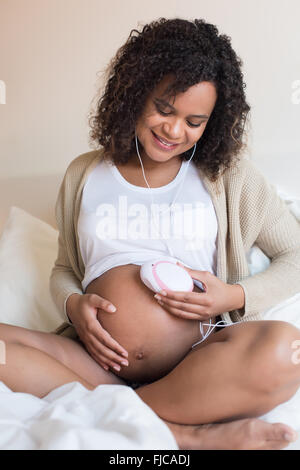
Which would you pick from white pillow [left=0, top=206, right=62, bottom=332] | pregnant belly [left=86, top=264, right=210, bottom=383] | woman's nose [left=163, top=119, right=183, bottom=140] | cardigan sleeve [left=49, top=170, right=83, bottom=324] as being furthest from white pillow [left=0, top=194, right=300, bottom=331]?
woman's nose [left=163, top=119, right=183, bottom=140]

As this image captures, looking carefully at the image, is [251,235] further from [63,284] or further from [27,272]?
[27,272]

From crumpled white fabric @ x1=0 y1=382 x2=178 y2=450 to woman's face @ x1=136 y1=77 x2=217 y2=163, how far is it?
1.68 feet

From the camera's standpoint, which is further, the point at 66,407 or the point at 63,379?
the point at 63,379

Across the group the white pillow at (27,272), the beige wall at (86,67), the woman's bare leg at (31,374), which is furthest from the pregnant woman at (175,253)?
the beige wall at (86,67)

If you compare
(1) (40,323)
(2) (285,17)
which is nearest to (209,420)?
(1) (40,323)

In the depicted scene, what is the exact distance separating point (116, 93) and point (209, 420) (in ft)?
2.41

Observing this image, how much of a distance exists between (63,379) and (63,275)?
37 cm

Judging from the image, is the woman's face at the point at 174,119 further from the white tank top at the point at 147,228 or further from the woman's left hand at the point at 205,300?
the woman's left hand at the point at 205,300

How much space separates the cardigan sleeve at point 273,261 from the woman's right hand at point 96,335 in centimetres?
28

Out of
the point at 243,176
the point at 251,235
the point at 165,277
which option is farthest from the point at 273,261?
the point at 165,277

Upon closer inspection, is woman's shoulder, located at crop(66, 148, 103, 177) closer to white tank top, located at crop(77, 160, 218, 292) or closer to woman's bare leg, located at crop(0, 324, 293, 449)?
white tank top, located at crop(77, 160, 218, 292)

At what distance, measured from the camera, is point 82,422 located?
2.67ft

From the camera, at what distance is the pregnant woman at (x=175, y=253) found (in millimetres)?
936

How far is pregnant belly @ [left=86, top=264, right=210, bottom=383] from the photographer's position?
1060 mm
